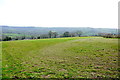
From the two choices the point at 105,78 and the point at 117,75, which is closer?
the point at 105,78

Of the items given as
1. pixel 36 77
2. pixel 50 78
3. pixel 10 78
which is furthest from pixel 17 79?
pixel 50 78

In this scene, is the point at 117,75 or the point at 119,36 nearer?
the point at 117,75

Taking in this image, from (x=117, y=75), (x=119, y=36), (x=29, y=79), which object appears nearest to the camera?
(x=29, y=79)

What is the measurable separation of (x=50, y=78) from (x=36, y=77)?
1.30 meters

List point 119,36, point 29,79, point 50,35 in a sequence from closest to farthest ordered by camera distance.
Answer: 1. point 29,79
2. point 119,36
3. point 50,35

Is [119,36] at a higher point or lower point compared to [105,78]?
higher

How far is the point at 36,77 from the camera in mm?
8852

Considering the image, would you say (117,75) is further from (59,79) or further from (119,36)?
(119,36)

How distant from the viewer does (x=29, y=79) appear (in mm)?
8477

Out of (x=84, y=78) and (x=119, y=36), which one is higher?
(x=119, y=36)

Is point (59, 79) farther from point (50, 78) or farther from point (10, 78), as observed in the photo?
point (10, 78)

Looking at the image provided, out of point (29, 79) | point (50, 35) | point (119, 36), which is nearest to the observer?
point (29, 79)

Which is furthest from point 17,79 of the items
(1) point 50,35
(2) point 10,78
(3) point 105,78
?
(1) point 50,35

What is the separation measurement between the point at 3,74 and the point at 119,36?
221ft
